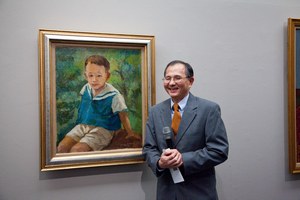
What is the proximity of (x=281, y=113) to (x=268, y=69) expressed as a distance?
37 cm

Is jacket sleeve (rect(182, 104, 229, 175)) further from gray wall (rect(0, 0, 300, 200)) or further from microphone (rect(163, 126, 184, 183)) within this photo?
gray wall (rect(0, 0, 300, 200))

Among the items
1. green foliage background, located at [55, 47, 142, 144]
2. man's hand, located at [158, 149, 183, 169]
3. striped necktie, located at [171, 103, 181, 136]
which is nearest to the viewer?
man's hand, located at [158, 149, 183, 169]

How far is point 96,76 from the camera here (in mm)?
1792

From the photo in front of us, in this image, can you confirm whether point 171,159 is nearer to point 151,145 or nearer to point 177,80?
point 151,145

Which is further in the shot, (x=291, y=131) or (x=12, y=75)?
(x=291, y=131)

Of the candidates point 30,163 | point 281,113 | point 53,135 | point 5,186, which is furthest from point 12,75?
point 281,113

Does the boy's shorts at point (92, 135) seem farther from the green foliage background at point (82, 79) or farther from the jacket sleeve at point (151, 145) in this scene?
the jacket sleeve at point (151, 145)

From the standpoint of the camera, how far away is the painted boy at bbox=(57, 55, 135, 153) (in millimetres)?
1764

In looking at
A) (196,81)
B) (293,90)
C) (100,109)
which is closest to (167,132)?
(100,109)

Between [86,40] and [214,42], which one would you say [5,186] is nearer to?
[86,40]

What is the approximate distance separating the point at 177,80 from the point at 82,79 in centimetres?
63

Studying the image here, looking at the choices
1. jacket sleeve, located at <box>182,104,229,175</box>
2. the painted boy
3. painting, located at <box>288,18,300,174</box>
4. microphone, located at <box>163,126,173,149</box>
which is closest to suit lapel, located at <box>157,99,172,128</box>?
microphone, located at <box>163,126,173,149</box>

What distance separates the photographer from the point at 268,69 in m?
2.14

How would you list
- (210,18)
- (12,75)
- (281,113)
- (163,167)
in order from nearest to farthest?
(163,167) → (12,75) → (210,18) → (281,113)
